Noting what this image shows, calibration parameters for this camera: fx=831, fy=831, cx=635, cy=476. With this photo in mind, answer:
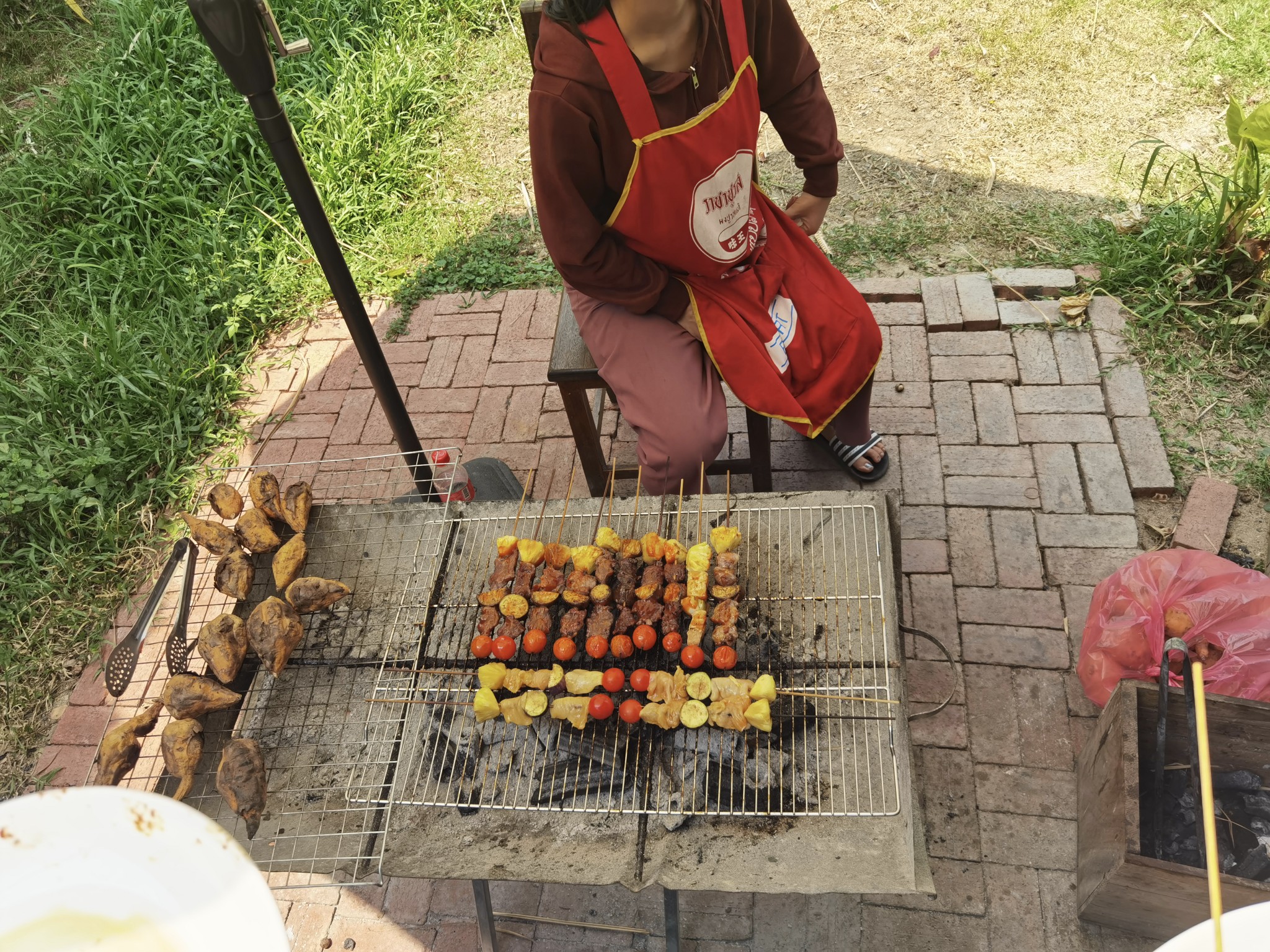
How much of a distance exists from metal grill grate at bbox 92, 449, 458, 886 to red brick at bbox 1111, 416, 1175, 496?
3.30 meters

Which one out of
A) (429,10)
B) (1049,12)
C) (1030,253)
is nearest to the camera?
(1030,253)

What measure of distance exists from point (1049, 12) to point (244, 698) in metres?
7.26

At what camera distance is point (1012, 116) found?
5.90m

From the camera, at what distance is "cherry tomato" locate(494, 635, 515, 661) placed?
2.87 metres

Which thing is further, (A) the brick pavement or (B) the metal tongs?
(A) the brick pavement

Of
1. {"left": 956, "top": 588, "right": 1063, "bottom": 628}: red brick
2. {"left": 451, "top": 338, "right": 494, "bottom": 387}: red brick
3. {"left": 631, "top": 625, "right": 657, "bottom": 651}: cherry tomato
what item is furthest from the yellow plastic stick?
{"left": 451, "top": 338, "right": 494, "bottom": 387}: red brick

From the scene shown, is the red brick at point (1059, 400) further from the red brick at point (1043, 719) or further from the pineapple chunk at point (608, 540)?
the pineapple chunk at point (608, 540)

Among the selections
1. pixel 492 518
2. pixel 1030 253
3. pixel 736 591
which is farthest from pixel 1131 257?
pixel 492 518

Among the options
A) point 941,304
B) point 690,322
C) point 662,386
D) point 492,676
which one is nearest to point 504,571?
point 492,676

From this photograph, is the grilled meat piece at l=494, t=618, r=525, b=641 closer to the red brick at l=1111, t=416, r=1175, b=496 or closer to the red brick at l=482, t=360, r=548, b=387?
the red brick at l=482, t=360, r=548, b=387

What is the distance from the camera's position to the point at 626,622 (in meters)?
2.92

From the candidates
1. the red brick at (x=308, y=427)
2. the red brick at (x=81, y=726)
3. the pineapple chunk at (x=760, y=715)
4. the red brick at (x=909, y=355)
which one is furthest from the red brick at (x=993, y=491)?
the red brick at (x=81, y=726)

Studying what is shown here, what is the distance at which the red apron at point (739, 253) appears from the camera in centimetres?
306

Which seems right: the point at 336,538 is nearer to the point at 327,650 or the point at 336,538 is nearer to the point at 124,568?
the point at 327,650
